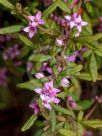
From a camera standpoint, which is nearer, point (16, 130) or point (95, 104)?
point (95, 104)

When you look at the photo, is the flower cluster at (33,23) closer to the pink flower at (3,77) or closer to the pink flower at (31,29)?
the pink flower at (31,29)

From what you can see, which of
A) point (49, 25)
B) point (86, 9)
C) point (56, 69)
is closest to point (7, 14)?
point (86, 9)

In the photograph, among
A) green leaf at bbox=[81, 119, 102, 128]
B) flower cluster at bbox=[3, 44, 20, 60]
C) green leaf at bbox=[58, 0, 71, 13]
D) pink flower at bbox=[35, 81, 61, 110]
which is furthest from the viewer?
flower cluster at bbox=[3, 44, 20, 60]

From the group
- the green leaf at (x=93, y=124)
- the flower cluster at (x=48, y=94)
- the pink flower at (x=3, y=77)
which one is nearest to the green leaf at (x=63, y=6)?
the flower cluster at (x=48, y=94)

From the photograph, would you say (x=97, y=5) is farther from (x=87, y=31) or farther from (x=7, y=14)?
(x=7, y=14)

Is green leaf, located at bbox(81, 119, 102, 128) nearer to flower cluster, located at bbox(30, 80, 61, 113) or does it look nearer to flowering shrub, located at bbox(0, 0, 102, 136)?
flowering shrub, located at bbox(0, 0, 102, 136)

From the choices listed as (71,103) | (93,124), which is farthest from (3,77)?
(93,124)

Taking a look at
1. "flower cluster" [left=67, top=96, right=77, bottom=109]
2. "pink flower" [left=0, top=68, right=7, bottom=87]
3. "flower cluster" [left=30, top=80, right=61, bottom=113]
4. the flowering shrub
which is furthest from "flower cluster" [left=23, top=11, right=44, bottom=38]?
"pink flower" [left=0, top=68, right=7, bottom=87]

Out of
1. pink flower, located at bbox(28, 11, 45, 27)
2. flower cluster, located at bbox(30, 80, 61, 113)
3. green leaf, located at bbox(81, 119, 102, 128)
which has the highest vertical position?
pink flower, located at bbox(28, 11, 45, 27)
